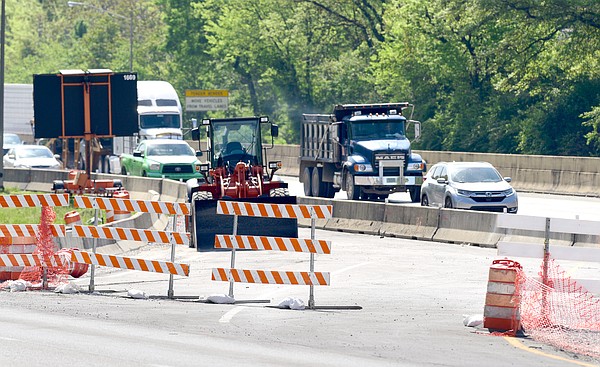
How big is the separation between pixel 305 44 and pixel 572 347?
6725 cm

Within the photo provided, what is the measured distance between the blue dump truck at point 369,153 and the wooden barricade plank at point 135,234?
1816cm

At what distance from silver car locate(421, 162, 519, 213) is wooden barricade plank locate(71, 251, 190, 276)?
14.1 metres

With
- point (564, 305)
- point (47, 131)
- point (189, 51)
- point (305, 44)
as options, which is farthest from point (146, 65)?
point (564, 305)

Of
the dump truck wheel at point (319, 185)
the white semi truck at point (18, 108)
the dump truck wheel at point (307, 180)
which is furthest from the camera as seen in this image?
the white semi truck at point (18, 108)

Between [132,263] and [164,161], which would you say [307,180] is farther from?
[132,263]

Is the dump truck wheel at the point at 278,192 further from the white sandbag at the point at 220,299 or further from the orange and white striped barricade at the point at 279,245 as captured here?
the white sandbag at the point at 220,299

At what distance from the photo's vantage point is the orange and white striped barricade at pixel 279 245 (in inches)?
661

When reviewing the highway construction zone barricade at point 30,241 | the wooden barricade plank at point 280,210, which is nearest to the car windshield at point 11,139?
the highway construction zone barricade at point 30,241

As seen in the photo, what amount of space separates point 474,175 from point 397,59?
36833mm

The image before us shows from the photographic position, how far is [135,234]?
18.3 m

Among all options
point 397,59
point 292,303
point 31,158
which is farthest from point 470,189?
point 397,59

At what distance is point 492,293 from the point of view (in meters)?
14.6

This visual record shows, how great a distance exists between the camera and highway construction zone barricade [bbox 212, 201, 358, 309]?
16.8 m

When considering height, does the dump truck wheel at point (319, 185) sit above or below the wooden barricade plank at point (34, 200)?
below
